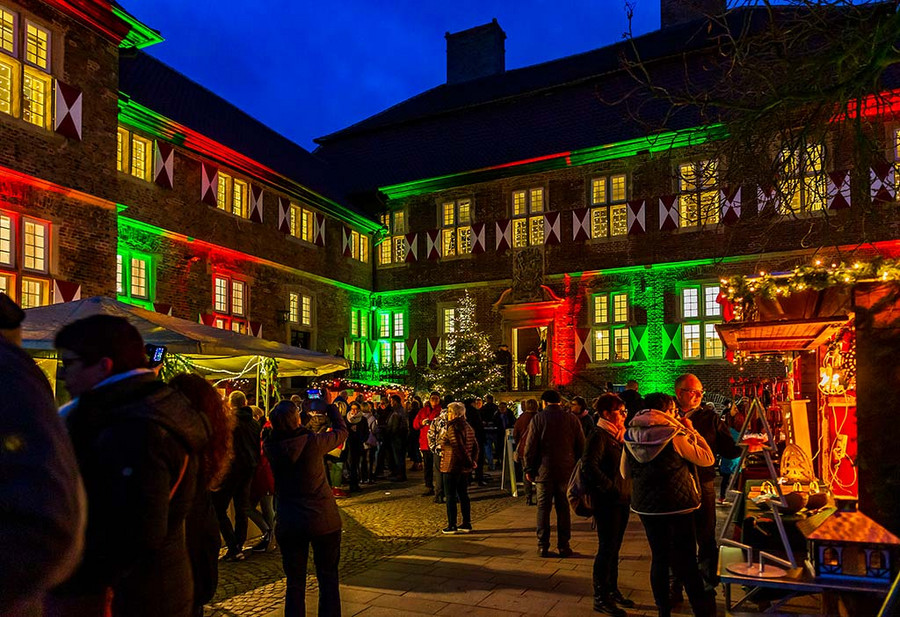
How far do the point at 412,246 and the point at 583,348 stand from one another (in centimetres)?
667

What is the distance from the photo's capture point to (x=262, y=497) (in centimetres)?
801

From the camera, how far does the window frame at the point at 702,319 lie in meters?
19.6

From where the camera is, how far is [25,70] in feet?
38.8

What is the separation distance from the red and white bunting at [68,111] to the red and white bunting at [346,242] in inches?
437

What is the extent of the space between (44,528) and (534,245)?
21136 millimetres

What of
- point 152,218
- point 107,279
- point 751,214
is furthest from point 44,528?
point 751,214

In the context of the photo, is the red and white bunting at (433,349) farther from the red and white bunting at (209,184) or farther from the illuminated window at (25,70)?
the illuminated window at (25,70)

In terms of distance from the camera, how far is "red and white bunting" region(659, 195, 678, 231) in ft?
64.6

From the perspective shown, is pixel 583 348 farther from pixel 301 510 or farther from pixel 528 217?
pixel 301 510

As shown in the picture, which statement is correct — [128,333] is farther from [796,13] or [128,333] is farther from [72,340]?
[796,13]

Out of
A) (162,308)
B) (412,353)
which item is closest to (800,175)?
(162,308)

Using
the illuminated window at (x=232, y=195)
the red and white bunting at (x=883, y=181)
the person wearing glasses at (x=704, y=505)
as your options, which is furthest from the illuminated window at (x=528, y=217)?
the person wearing glasses at (x=704, y=505)

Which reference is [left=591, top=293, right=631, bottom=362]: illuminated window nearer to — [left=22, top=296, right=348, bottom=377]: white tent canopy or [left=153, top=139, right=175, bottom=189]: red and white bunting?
[left=153, top=139, right=175, bottom=189]: red and white bunting

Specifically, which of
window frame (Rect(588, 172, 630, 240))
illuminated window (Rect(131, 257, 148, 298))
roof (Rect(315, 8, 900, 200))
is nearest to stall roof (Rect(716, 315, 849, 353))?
window frame (Rect(588, 172, 630, 240))
